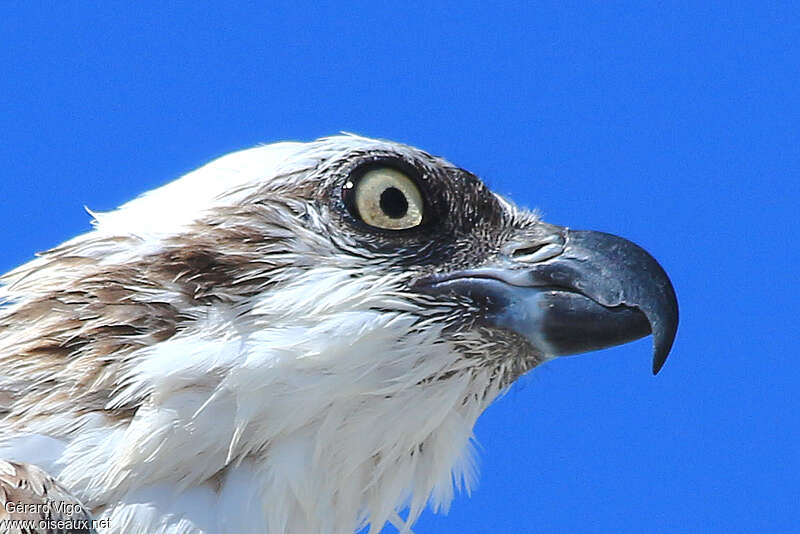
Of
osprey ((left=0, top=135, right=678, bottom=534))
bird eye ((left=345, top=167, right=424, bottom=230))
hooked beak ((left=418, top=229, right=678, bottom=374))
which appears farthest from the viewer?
bird eye ((left=345, top=167, right=424, bottom=230))

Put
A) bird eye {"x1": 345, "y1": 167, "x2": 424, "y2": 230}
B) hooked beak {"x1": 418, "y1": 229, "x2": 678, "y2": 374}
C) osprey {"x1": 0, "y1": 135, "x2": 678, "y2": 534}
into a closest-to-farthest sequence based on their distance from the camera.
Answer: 1. osprey {"x1": 0, "y1": 135, "x2": 678, "y2": 534}
2. hooked beak {"x1": 418, "y1": 229, "x2": 678, "y2": 374}
3. bird eye {"x1": 345, "y1": 167, "x2": 424, "y2": 230}

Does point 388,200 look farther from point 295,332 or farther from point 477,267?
point 295,332

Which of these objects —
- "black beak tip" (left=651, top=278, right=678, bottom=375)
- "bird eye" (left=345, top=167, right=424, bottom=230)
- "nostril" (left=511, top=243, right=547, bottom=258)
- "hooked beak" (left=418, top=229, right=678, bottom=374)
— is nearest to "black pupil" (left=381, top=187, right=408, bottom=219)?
"bird eye" (left=345, top=167, right=424, bottom=230)

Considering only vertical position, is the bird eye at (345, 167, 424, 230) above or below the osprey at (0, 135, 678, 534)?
above

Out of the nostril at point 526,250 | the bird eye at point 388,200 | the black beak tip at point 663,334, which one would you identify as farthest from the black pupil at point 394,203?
the black beak tip at point 663,334

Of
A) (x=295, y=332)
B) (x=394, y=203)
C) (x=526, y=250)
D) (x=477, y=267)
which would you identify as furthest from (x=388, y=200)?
(x=295, y=332)

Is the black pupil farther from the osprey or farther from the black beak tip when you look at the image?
the black beak tip

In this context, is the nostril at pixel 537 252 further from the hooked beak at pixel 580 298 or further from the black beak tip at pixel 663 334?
the black beak tip at pixel 663 334

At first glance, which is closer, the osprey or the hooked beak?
the osprey
